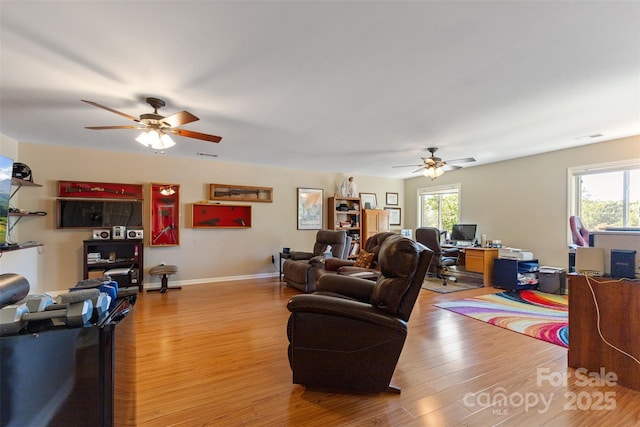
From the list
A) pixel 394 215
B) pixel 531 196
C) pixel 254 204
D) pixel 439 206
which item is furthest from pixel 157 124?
pixel 439 206

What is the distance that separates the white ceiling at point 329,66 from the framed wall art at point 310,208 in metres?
2.61

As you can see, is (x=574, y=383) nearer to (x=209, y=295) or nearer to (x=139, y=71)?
(x=139, y=71)

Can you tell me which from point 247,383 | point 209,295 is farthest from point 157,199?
point 247,383

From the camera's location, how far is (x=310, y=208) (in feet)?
21.7

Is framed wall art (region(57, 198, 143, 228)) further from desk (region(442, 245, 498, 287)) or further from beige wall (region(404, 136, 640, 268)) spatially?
beige wall (region(404, 136, 640, 268))

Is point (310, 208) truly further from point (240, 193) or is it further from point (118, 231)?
point (118, 231)

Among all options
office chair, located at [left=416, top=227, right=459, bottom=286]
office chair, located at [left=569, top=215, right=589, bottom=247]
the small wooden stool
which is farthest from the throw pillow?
the small wooden stool

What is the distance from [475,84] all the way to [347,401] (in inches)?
107

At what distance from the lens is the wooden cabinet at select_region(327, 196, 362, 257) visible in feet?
22.2

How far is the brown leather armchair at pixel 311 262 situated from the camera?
4.75 meters

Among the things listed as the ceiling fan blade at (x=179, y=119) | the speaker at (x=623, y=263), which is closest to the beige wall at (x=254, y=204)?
the ceiling fan blade at (x=179, y=119)

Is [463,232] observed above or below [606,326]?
above

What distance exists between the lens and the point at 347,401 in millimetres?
1904

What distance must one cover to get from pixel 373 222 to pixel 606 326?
4.98 meters
